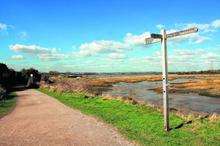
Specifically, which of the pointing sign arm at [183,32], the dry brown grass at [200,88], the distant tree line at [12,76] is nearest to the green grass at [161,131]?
the pointing sign arm at [183,32]

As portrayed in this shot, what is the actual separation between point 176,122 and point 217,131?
2450mm

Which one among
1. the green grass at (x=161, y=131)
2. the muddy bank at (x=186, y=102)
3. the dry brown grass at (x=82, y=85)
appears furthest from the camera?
the dry brown grass at (x=82, y=85)

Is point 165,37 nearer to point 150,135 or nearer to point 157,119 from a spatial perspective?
point 150,135

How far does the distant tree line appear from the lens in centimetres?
6293

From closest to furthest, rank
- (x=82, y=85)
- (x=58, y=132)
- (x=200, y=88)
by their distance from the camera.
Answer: (x=58, y=132) < (x=200, y=88) < (x=82, y=85)

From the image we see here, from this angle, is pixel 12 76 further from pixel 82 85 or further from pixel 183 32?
pixel 183 32

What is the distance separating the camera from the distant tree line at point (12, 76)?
6293cm

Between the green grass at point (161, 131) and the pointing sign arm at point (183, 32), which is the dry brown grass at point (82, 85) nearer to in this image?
the green grass at point (161, 131)

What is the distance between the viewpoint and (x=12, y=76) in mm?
70750

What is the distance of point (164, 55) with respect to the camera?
12.4 m

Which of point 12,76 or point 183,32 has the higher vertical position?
point 183,32

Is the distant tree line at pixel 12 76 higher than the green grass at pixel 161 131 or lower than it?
higher

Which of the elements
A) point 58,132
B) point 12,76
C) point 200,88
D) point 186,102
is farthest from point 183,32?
point 12,76

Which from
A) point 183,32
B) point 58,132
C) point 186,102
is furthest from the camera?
point 186,102
